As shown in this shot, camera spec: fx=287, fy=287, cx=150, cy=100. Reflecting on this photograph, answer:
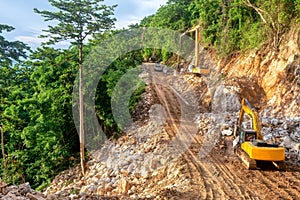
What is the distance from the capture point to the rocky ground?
7172mm

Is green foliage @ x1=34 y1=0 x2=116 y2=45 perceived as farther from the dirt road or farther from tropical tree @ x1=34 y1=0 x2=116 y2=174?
the dirt road

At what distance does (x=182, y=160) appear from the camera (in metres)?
9.67

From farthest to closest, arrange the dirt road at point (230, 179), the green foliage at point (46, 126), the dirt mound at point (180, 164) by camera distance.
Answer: the green foliage at point (46, 126) → the dirt mound at point (180, 164) → the dirt road at point (230, 179)

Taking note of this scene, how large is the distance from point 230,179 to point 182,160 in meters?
2.10

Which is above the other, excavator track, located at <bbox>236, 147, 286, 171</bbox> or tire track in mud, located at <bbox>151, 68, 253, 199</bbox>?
excavator track, located at <bbox>236, 147, 286, 171</bbox>

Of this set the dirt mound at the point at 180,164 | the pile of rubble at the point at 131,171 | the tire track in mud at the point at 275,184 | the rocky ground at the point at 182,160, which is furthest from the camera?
the pile of rubble at the point at 131,171

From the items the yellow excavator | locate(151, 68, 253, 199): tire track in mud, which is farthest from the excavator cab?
locate(151, 68, 253, 199): tire track in mud

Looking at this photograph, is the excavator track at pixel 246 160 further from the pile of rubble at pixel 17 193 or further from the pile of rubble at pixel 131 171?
the pile of rubble at pixel 17 193

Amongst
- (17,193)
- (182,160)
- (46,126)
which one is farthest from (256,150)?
(46,126)

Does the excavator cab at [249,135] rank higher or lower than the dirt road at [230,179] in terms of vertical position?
higher

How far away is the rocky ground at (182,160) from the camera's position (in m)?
7.17

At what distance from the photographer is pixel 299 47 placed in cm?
1351

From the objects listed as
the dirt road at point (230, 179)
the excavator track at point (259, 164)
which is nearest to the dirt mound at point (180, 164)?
the dirt road at point (230, 179)

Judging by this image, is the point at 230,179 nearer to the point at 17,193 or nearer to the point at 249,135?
the point at 249,135
